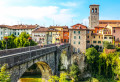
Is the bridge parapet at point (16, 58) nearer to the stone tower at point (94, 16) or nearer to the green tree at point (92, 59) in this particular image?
the green tree at point (92, 59)

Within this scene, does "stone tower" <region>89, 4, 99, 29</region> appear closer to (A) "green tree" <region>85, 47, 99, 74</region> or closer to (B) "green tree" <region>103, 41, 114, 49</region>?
(B) "green tree" <region>103, 41, 114, 49</region>

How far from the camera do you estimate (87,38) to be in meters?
48.8

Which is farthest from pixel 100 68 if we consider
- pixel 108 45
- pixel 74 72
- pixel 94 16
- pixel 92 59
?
pixel 94 16

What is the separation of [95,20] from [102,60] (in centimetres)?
2385

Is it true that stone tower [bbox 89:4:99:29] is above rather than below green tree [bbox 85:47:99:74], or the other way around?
above

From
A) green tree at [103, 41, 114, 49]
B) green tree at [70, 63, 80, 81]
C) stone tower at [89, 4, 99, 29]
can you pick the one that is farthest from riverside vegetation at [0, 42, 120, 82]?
stone tower at [89, 4, 99, 29]

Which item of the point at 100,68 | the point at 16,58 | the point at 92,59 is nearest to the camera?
the point at 16,58

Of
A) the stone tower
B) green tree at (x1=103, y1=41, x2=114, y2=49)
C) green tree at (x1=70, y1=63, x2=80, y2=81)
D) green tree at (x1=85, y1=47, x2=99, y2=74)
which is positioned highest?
the stone tower

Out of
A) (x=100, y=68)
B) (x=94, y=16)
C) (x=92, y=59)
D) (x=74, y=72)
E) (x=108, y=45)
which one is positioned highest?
(x=94, y=16)

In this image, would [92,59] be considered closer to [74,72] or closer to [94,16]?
[74,72]

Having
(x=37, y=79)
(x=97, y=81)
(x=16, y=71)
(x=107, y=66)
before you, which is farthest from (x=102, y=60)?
(x=16, y=71)

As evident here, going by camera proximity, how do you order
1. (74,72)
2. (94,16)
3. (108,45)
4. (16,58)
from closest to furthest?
(16,58)
(74,72)
(108,45)
(94,16)

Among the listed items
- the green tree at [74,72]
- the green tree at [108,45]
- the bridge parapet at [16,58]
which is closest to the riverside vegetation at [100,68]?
the green tree at [74,72]

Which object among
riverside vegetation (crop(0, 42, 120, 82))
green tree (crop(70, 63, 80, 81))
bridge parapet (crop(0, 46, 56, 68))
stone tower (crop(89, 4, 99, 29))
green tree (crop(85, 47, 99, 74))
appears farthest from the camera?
stone tower (crop(89, 4, 99, 29))
